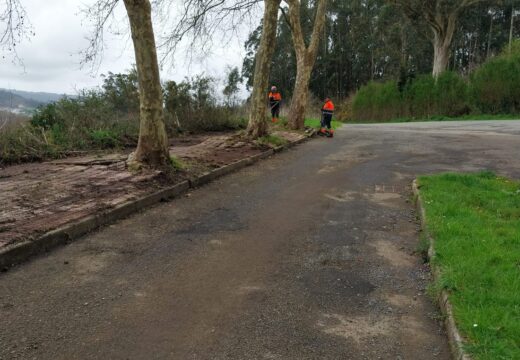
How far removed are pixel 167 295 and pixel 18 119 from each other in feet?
33.4

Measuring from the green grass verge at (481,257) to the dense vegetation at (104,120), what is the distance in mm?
8959

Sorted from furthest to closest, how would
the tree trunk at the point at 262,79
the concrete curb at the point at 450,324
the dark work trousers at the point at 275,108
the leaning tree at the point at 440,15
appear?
the leaning tree at the point at 440,15 → the dark work trousers at the point at 275,108 → the tree trunk at the point at 262,79 → the concrete curb at the point at 450,324

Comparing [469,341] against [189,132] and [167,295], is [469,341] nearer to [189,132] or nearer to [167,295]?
[167,295]

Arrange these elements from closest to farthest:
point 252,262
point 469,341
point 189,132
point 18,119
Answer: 1. point 469,341
2. point 252,262
3. point 18,119
4. point 189,132

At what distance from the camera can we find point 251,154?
1295 centimetres

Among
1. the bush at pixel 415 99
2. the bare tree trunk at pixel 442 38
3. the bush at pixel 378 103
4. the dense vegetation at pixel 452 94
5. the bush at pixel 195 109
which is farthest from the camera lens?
the bush at pixel 378 103

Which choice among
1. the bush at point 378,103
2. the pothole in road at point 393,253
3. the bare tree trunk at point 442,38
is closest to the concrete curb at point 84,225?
the pothole in road at point 393,253

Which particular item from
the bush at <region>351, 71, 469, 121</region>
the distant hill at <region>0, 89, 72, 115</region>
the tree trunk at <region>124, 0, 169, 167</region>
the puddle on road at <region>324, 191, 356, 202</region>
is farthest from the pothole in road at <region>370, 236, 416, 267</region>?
the bush at <region>351, 71, 469, 121</region>

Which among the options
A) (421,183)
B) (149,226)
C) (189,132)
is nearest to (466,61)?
(189,132)

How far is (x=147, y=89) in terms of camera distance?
9.08 m

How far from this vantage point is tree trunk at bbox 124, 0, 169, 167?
8812 mm

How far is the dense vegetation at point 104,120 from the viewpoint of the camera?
11555 mm

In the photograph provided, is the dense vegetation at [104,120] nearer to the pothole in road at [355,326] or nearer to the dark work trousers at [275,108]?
the dark work trousers at [275,108]

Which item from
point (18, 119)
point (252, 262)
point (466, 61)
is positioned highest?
point (466, 61)
